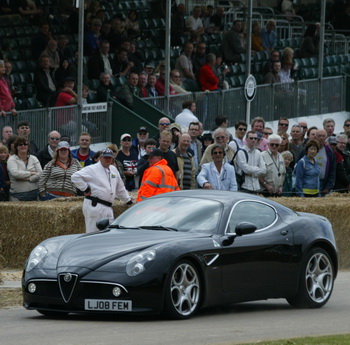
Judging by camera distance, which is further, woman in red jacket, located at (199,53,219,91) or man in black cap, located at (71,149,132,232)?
woman in red jacket, located at (199,53,219,91)

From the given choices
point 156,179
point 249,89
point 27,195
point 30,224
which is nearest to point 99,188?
point 156,179

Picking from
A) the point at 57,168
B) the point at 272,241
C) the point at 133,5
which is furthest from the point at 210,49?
the point at 272,241

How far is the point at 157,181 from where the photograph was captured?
15945mm

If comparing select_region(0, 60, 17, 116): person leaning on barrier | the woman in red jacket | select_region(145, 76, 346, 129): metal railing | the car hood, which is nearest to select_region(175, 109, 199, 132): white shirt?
select_region(145, 76, 346, 129): metal railing

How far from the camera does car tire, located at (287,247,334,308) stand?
13219mm

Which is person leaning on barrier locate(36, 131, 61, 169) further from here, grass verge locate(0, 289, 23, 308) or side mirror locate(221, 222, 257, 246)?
side mirror locate(221, 222, 257, 246)

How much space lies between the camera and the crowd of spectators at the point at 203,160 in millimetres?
17828

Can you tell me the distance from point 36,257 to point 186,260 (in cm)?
155

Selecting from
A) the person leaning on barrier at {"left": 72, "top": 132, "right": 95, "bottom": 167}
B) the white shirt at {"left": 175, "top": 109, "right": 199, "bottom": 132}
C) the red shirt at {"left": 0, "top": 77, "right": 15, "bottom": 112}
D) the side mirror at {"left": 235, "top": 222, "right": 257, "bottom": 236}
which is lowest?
the side mirror at {"left": 235, "top": 222, "right": 257, "bottom": 236}

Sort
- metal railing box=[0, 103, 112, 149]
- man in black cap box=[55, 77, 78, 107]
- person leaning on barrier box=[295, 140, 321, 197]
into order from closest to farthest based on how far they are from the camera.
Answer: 1. person leaning on barrier box=[295, 140, 321, 197]
2. metal railing box=[0, 103, 112, 149]
3. man in black cap box=[55, 77, 78, 107]

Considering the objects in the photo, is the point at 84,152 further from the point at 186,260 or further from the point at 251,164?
the point at 186,260

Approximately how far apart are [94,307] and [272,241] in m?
2.43

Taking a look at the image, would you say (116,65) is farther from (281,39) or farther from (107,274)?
(107,274)

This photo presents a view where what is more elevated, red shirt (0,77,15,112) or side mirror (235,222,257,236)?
red shirt (0,77,15,112)
